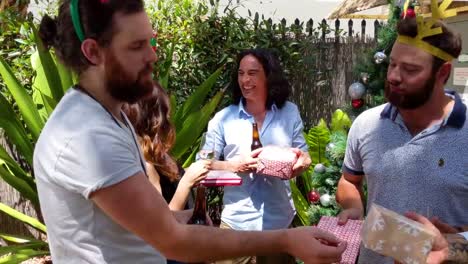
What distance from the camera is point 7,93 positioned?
6.27 m

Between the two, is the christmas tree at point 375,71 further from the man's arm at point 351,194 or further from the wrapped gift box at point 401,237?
the wrapped gift box at point 401,237

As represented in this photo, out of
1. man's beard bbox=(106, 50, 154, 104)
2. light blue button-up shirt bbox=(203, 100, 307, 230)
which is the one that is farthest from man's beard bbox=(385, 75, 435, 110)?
light blue button-up shirt bbox=(203, 100, 307, 230)

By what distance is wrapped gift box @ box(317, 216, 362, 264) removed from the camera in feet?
7.45

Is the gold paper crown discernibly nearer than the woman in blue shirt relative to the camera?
Yes

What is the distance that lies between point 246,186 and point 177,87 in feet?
9.45

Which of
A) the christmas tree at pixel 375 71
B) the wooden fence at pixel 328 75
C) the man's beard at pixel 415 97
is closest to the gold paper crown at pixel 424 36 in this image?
the man's beard at pixel 415 97

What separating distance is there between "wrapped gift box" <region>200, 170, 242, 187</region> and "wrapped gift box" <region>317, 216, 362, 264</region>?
4.24 ft

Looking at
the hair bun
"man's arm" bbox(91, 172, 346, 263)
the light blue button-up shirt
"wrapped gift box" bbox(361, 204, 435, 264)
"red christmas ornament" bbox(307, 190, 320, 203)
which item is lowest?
"red christmas ornament" bbox(307, 190, 320, 203)

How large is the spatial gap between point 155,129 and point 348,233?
1.33m

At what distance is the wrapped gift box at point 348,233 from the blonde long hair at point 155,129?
1.15 meters

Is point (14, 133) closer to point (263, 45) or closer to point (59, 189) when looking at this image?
point (263, 45)

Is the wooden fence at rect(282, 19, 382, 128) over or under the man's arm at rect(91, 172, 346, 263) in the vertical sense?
under

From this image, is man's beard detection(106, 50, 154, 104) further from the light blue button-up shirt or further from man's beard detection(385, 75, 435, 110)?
the light blue button-up shirt

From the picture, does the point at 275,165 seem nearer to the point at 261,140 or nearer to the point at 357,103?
the point at 261,140
